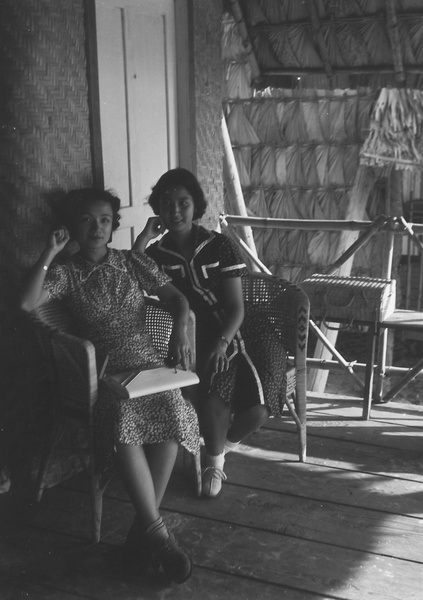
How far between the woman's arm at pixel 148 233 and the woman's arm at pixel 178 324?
0.99ft

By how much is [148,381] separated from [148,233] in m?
0.94

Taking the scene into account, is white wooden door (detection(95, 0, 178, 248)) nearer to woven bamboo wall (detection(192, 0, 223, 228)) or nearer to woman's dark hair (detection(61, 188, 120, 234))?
woven bamboo wall (detection(192, 0, 223, 228))

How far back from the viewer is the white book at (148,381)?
249 cm

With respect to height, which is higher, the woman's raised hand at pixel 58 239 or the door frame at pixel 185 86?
the door frame at pixel 185 86

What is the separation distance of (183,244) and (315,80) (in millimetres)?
2123

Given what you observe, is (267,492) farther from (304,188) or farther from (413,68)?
(304,188)

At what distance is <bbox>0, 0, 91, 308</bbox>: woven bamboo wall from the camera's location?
9.22 feet

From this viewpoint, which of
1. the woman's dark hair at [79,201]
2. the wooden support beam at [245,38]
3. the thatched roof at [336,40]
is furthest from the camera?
the wooden support beam at [245,38]

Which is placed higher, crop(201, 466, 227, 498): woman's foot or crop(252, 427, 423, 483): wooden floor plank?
crop(201, 466, 227, 498): woman's foot

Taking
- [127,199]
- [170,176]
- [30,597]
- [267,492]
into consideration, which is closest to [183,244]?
[170,176]

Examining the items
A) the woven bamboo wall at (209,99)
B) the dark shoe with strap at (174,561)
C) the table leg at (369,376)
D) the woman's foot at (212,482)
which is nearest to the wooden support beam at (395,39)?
the woven bamboo wall at (209,99)

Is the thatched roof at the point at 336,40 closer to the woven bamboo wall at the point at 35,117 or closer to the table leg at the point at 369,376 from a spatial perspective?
the table leg at the point at 369,376

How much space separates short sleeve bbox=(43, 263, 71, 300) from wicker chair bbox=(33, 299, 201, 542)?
120 mm

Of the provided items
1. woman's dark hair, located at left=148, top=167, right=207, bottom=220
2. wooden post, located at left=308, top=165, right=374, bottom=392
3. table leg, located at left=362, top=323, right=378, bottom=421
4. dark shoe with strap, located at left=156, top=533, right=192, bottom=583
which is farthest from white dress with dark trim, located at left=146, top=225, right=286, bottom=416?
wooden post, located at left=308, top=165, right=374, bottom=392
